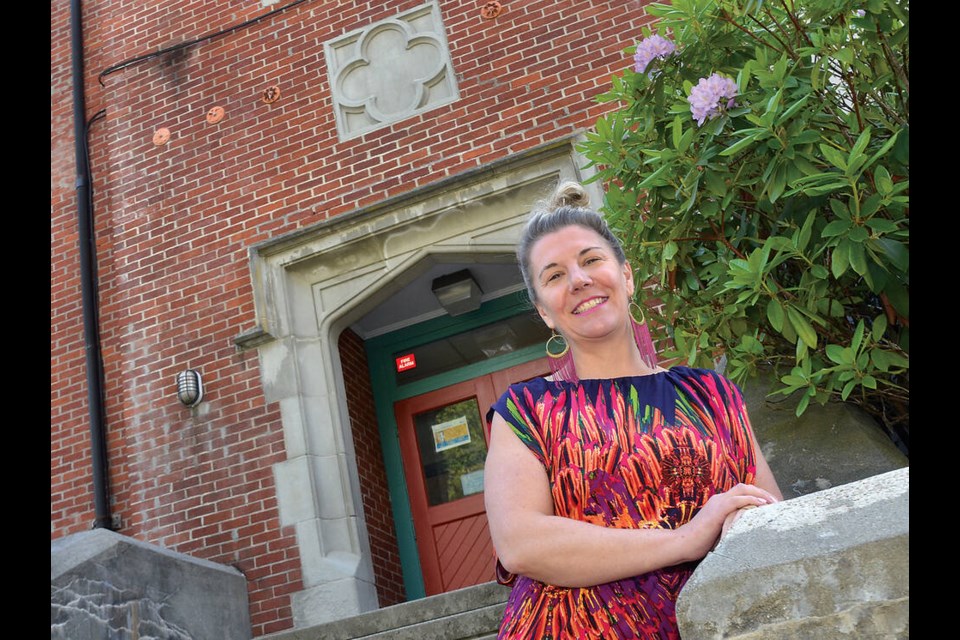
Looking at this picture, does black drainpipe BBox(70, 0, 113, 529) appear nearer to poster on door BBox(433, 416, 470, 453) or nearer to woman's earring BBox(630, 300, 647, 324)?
poster on door BBox(433, 416, 470, 453)

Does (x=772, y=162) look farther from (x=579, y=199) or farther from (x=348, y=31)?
(x=348, y=31)

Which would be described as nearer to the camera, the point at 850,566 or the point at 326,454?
the point at 850,566

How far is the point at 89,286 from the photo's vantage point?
24.1ft

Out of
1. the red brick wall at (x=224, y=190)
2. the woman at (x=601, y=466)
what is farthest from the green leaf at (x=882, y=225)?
the red brick wall at (x=224, y=190)

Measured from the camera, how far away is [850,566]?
1.26 m

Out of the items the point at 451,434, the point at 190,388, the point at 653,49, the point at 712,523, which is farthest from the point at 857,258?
the point at 451,434

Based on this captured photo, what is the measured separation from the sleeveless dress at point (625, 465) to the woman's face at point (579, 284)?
0.12 m

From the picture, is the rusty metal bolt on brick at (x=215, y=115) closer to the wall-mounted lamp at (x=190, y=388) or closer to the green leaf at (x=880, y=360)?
the wall-mounted lamp at (x=190, y=388)

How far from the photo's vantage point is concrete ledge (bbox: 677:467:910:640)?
1.24 m

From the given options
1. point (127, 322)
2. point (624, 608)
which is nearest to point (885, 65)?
point (624, 608)

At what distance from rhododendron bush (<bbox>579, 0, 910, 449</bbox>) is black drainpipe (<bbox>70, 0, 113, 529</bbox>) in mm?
4952

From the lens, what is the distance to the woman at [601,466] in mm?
1554

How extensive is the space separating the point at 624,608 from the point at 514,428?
15.1 inches
